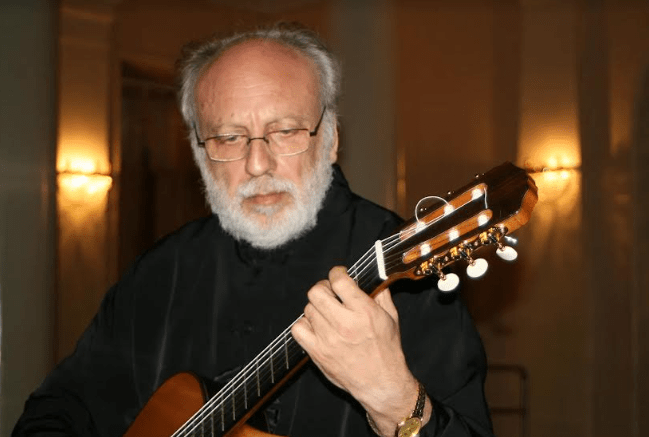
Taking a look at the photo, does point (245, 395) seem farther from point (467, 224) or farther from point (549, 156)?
point (549, 156)

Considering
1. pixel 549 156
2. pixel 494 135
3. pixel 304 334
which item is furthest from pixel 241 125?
pixel 494 135

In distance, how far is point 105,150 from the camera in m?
6.86


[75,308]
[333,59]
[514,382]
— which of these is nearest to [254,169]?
[333,59]

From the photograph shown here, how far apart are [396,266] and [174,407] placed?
0.69 metres

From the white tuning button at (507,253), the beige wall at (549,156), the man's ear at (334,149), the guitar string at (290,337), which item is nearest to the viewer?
the white tuning button at (507,253)

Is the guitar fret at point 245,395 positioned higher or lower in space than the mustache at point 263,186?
lower

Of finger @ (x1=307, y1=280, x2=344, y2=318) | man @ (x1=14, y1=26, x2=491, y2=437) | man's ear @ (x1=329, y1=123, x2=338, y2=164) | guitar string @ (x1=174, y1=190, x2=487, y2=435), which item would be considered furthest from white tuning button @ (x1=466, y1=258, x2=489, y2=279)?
man's ear @ (x1=329, y1=123, x2=338, y2=164)

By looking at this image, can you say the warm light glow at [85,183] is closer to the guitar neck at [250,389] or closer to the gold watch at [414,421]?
the guitar neck at [250,389]

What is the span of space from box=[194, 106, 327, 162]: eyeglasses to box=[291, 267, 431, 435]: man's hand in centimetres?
56

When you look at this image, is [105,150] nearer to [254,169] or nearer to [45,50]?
[45,50]

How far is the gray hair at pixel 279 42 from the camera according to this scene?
2.29 m

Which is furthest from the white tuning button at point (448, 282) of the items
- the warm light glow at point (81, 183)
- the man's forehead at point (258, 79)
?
the warm light glow at point (81, 183)

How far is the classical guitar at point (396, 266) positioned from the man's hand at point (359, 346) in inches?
3.4

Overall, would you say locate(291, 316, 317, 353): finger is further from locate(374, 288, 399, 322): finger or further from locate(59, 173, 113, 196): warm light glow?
locate(59, 173, 113, 196): warm light glow
